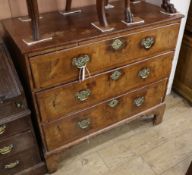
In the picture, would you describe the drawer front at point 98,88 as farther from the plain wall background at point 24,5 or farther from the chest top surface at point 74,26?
the plain wall background at point 24,5

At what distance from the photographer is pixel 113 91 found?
1.33 m

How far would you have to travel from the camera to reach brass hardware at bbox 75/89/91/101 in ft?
3.98

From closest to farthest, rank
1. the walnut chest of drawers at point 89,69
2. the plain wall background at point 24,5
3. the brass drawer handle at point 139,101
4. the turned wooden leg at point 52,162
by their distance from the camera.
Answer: the walnut chest of drawers at point 89,69 → the plain wall background at point 24,5 → the turned wooden leg at point 52,162 → the brass drawer handle at point 139,101

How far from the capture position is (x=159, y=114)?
1.71 metres

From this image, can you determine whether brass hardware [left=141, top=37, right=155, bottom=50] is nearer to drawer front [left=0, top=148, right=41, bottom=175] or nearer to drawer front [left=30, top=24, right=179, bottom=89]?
drawer front [left=30, top=24, right=179, bottom=89]

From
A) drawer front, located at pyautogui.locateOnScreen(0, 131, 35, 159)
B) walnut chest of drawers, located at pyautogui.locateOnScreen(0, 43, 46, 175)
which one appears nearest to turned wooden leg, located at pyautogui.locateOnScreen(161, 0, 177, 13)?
walnut chest of drawers, located at pyautogui.locateOnScreen(0, 43, 46, 175)

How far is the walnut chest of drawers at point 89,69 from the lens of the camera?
105cm

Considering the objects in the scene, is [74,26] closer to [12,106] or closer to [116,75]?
[116,75]

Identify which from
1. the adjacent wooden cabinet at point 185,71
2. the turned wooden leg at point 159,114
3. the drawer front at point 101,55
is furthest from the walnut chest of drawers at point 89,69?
the adjacent wooden cabinet at point 185,71

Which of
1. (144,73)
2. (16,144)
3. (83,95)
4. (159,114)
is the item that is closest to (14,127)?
(16,144)

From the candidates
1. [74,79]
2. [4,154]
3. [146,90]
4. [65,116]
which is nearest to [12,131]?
[4,154]

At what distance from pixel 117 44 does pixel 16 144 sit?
2.38 ft

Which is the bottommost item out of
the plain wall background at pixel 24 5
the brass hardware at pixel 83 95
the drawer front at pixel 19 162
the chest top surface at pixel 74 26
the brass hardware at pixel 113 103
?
the drawer front at pixel 19 162

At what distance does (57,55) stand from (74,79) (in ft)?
0.55
